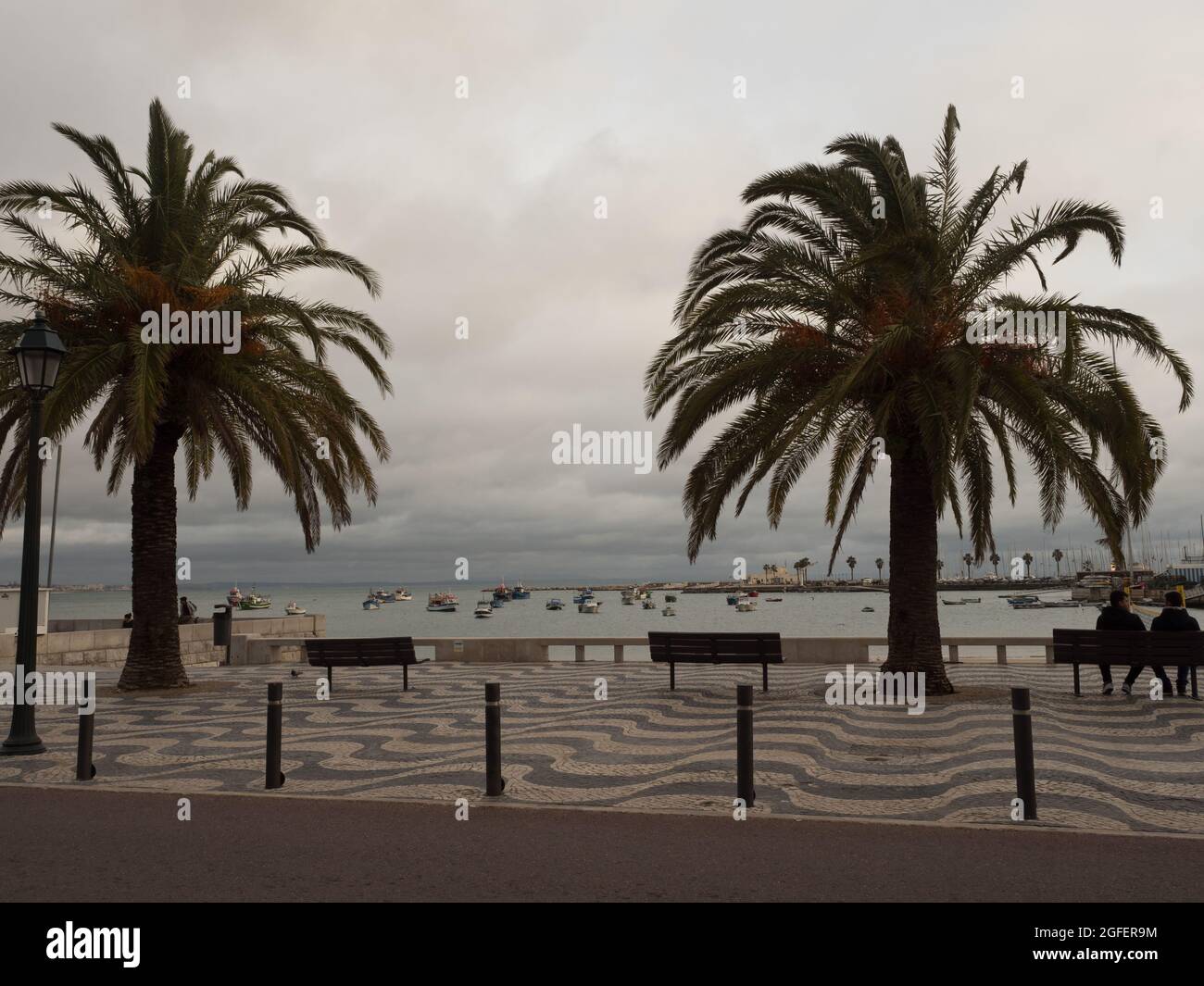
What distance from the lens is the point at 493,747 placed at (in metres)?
7.95

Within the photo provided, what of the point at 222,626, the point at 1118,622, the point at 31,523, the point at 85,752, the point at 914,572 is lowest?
the point at 222,626

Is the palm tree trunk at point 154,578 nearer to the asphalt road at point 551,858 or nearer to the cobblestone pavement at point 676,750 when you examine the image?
the cobblestone pavement at point 676,750

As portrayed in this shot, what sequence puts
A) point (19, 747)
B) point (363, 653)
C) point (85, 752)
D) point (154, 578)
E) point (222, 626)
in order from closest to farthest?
point (85, 752)
point (19, 747)
point (154, 578)
point (363, 653)
point (222, 626)

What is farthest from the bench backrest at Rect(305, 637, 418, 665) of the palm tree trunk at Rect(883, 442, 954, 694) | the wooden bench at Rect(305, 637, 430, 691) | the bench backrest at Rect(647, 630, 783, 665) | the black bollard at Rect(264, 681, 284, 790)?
the palm tree trunk at Rect(883, 442, 954, 694)

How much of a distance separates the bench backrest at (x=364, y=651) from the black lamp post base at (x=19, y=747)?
581 cm

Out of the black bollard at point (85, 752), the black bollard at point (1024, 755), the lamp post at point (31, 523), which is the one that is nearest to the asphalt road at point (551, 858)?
the black bollard at point (1024, 755)

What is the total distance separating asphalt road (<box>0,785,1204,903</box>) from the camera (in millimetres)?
5273

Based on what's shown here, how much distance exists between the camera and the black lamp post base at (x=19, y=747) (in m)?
10.3

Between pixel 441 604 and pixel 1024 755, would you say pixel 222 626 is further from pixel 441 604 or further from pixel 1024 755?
pixel 441 604

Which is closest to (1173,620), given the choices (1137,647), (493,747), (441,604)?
(1137,647)

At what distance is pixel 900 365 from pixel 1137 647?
4.93 m

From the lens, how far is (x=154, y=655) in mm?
16109

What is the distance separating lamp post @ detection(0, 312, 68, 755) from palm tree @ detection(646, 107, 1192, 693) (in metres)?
8.20

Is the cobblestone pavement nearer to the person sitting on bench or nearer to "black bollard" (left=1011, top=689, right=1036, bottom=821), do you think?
"black bollard" (left=1011, top=689, right=1036, bottom=821)
